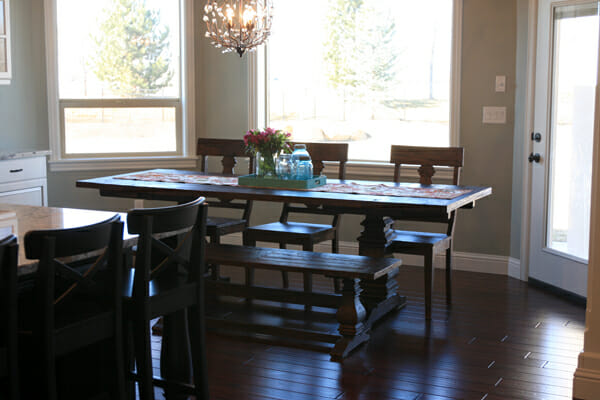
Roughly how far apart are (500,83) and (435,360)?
247 centimetres

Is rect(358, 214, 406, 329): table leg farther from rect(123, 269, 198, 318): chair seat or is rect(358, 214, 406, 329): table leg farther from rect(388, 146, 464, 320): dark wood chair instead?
rect(123, 269, 198, 318): chair seat

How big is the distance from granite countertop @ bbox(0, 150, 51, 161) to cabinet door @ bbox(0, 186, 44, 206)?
0.25 m

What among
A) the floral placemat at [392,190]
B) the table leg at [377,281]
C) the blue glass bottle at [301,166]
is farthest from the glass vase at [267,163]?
the table leg at [377,281]

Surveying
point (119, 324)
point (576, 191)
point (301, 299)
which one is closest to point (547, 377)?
point (301, 299)

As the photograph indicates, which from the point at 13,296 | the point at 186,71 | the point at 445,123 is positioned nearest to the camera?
the point at 13,296

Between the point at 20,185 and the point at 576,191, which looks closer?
the point at 576,191

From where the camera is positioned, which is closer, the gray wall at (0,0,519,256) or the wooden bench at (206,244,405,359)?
the wooden bench at (206,244,405,359)

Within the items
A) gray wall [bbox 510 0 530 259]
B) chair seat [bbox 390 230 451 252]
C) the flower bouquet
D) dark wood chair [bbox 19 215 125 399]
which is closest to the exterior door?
gray wall [bbox 510 0 530 259]

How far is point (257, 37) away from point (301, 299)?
4.81 feet

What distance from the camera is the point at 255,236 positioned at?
175 inches

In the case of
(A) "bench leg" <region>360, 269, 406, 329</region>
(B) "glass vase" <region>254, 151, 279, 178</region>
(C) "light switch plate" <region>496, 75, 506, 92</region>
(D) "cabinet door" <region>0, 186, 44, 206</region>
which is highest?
(C) "light switch plate" <region>496, 75, 506, 92</region>

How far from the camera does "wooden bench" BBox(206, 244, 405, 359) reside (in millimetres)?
3588

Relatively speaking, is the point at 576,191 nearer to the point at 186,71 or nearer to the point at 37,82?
the point at 186,71

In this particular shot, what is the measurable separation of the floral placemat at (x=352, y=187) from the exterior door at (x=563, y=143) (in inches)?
39.7
